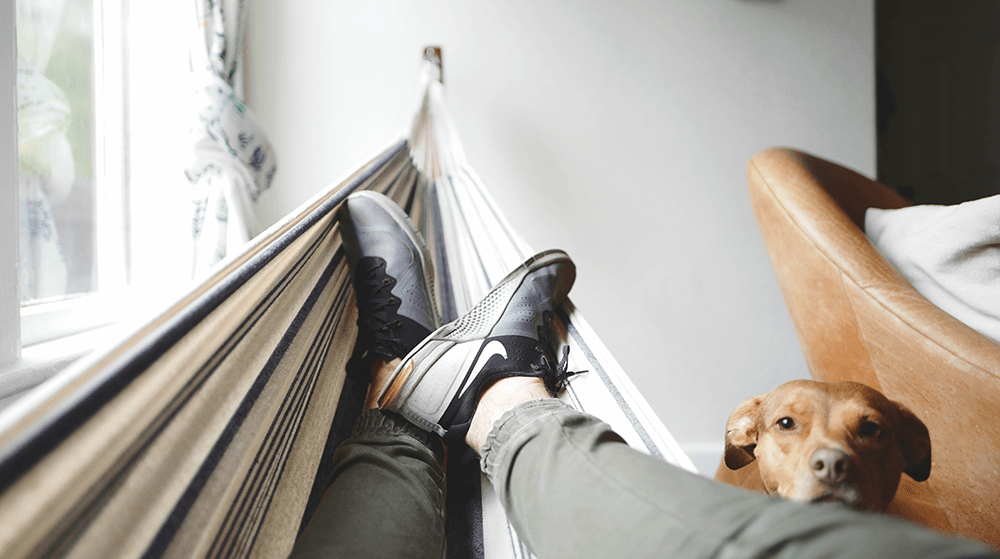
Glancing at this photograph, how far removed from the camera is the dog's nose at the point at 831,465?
0.40 meters

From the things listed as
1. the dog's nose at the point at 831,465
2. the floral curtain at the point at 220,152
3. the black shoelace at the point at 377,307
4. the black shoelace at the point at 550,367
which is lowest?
the dog's nose at the point at 831,465

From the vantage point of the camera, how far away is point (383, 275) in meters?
0.75

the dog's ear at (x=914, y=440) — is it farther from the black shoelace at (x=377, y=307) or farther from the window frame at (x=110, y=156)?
the window frame at (x=110, y=156)

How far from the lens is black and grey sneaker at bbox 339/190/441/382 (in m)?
0.71

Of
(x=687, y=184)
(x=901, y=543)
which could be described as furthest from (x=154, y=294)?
(x=687, y=184)

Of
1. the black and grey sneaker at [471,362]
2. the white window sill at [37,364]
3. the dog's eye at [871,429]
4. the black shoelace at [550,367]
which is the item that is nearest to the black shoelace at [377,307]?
the black and grey sneaker at [471,362]

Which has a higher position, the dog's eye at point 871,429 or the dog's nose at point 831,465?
the dog's eye at point 871,429

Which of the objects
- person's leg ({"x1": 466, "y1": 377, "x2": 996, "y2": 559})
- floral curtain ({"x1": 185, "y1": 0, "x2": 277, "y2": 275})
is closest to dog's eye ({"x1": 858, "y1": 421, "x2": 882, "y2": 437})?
person's leg ({"x1": 466, "y1": 377, "x2": 996, "y2": 559})

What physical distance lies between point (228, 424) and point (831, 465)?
0.51 metres

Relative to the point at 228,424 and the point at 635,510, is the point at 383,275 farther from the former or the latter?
the point at 635,510

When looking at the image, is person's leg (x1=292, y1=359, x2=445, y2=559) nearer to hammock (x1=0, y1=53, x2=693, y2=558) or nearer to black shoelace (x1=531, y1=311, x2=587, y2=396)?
hammock (x1=0, y1=53, x2=693, y2=558)

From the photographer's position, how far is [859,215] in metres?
0.98

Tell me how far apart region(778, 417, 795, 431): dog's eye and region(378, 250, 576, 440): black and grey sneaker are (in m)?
0.24

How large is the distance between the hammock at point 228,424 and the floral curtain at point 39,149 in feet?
2.42
